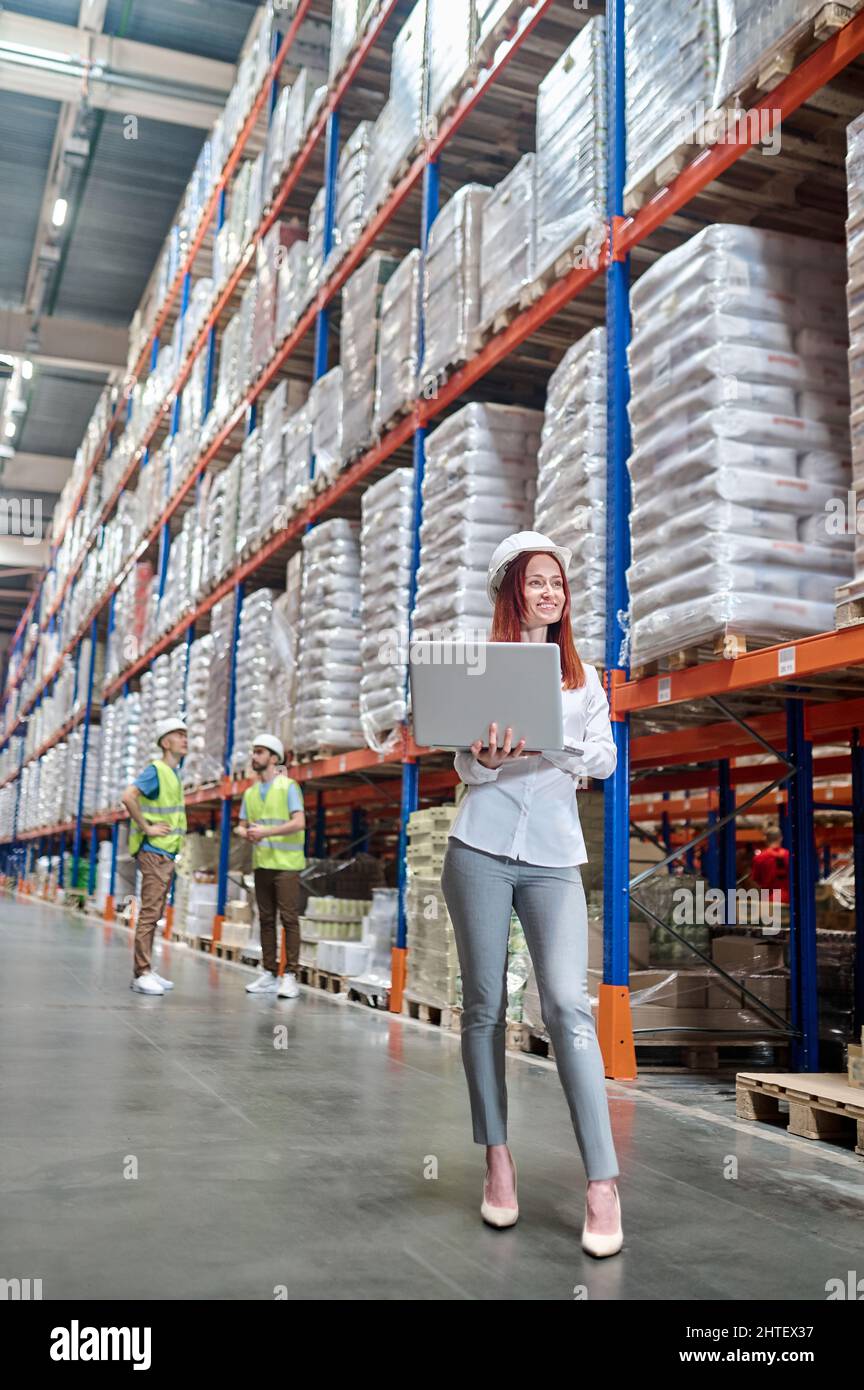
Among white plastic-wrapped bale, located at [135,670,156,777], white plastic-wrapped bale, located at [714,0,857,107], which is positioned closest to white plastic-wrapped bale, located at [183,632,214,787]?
white plastic-wrapped bale, located at [135,670,156,777]

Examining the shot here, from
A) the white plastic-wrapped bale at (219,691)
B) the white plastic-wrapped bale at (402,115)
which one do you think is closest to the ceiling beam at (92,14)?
the white plastic-wrapped bale at (402,115)

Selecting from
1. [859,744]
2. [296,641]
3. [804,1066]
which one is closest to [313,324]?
[296,641]

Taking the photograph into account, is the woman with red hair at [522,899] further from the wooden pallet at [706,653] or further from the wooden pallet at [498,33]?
the wooden pallet at [498,33]

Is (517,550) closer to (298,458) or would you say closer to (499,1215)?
(499,1215)

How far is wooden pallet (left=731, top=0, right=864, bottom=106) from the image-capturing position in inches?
158

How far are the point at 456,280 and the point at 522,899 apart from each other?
5.24 meters

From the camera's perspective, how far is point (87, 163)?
17.1 metres

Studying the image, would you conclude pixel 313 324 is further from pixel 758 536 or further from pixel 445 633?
pixel 758 536

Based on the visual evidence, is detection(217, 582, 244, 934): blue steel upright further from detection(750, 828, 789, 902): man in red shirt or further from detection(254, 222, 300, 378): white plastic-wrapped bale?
detection(750, 828, 789, 902): man in red shirt

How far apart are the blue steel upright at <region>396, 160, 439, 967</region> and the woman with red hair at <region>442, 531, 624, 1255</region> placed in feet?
14.8

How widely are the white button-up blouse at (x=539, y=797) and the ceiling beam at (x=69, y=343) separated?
780 inches

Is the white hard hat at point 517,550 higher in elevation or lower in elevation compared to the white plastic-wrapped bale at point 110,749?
lower

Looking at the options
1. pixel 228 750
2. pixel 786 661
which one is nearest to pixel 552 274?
pixel 786 661

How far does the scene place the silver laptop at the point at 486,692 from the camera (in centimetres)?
258
